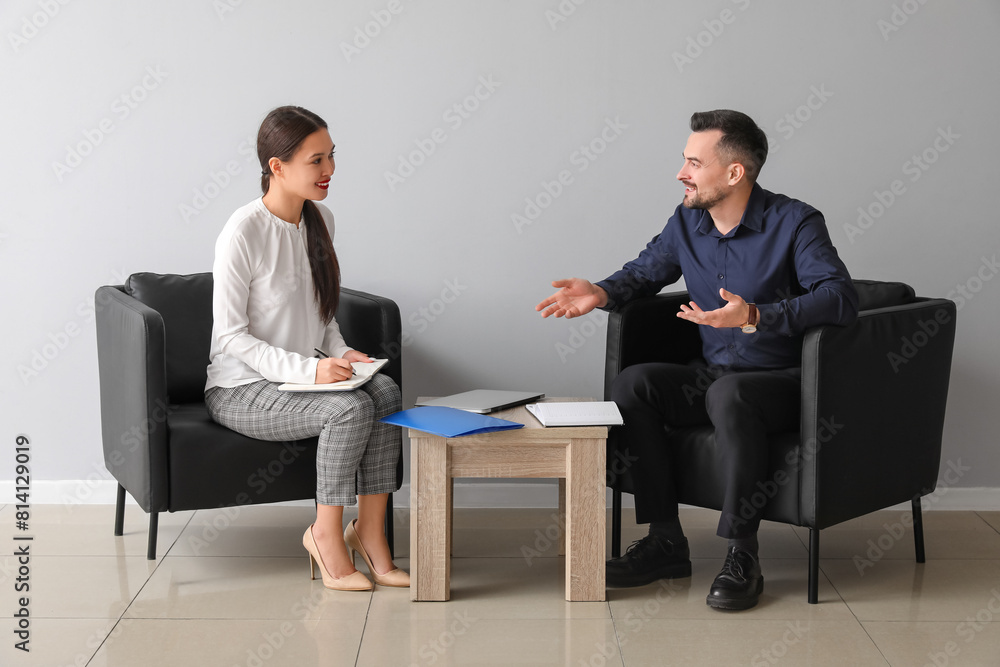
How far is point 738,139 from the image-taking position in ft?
8.11

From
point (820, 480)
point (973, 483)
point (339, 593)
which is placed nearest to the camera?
point (820, 480)

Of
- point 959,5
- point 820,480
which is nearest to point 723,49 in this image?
point 959,5

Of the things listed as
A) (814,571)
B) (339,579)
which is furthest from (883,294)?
(339,579)

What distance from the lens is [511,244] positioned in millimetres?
3086

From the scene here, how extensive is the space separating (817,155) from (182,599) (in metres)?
2.26

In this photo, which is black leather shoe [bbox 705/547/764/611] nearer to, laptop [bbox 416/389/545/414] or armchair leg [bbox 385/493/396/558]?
laptop [bbox 416/389/545/414]

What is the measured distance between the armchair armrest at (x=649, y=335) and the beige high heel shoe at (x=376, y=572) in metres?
0.73

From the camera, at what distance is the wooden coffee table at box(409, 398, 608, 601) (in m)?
2.30

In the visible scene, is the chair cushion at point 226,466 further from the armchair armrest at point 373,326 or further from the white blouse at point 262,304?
the armchair armrest at point 373,326

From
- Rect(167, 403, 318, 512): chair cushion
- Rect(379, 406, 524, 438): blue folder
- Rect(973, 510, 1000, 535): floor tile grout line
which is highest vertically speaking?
Rect(379, 406, 524, 438): blue folder

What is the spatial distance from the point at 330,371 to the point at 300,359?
92 mm

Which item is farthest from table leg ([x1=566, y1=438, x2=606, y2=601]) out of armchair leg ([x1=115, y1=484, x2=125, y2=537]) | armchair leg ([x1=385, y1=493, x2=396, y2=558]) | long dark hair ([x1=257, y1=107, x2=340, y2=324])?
armchair leg ([x1=115, y1=484, x2=125, y2=537])

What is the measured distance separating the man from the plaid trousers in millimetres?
544

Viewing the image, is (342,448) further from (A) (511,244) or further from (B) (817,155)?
(B) (817,155)
